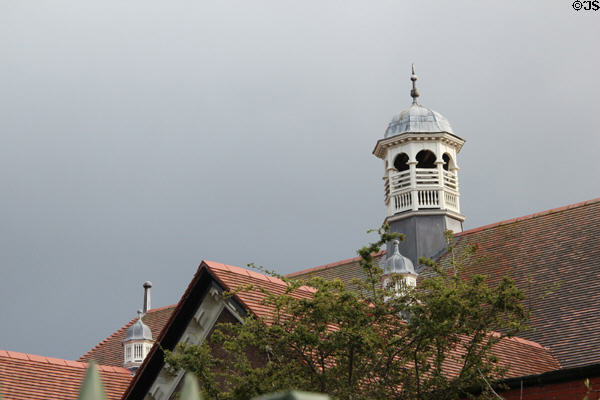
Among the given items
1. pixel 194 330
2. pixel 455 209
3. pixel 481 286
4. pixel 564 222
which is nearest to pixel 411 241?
pixel 455 209

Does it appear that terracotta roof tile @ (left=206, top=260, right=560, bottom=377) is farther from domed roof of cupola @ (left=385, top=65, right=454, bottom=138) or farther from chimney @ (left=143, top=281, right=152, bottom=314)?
chimney @ (left=143, top=281, right=152, bottom=314)

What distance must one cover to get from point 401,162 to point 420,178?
131 centimetres

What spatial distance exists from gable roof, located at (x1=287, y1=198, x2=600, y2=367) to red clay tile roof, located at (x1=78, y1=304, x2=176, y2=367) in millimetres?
8496

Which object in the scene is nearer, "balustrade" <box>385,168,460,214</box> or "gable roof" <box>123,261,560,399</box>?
"gable roof" <box>123,261,560,399</box>

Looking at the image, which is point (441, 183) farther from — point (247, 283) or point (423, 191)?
point (247, 283)

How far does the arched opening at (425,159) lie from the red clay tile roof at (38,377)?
13774 millimetres

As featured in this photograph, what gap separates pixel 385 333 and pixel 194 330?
4.63m

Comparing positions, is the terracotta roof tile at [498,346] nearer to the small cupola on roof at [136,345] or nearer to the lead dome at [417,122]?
the lead dome at [417,122]

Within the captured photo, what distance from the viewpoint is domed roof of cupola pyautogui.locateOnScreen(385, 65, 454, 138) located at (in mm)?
28547

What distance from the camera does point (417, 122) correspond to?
2870cm

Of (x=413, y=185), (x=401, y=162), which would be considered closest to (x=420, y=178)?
(x=413, y=185)

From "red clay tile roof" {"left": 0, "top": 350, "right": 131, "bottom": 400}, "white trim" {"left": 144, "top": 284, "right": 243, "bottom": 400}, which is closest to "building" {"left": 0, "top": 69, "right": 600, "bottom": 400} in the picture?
"white trim" {"left": 144, "top": 284, "right": 243, "bottom": 400}

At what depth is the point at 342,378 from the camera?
36.1 feet

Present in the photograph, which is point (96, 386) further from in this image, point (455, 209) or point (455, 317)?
point (455, 209)
